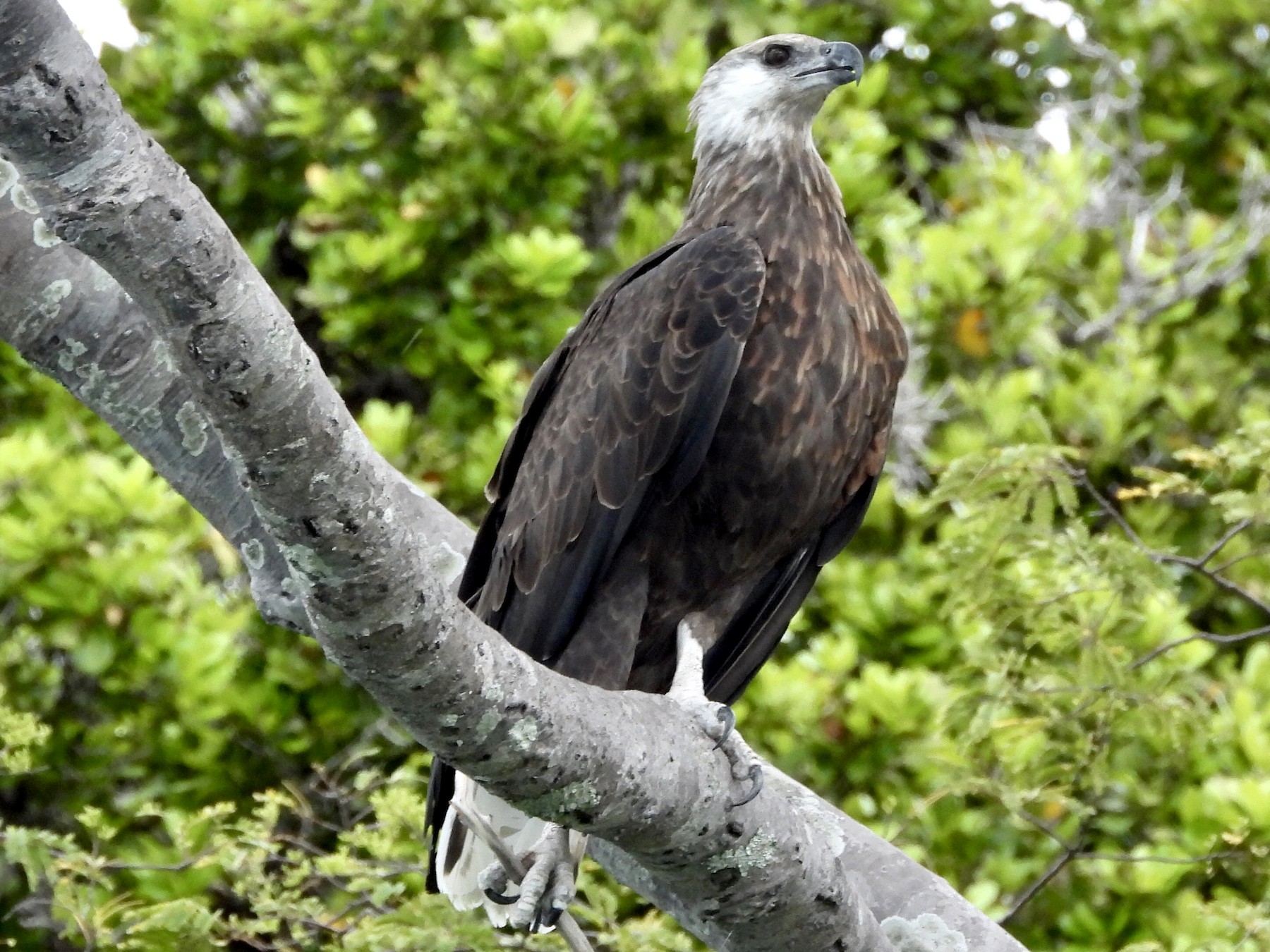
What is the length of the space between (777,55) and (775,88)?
0.15 m

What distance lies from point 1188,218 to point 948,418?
1341 millimetres

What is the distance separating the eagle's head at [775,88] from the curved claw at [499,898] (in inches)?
71.7

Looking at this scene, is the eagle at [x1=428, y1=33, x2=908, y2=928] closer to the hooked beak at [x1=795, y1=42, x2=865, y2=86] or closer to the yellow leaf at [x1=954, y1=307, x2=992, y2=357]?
the hooked beak at [x1=795, y1=42, x2=865, y2=86]

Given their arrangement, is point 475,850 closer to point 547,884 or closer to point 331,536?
point 547,884

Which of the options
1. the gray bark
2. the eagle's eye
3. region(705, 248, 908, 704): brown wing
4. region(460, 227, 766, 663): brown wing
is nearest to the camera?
the gray bark

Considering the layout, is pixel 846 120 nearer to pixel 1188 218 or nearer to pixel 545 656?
pixel 1188 218

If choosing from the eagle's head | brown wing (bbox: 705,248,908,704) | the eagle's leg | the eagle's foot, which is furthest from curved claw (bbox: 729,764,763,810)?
the eagle's head

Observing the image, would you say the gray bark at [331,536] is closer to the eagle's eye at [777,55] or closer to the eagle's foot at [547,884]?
the eagle's foot at [547,884]

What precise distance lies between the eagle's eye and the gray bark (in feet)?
4.65

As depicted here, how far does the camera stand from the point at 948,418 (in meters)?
5.47

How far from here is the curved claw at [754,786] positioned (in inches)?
104

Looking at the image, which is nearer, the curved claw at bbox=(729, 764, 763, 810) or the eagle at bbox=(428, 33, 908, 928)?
the curved claw at bbox=(729, 764, 763, 810)

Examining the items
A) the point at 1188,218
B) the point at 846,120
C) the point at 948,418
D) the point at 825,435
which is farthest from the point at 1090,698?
the point at 1188,218

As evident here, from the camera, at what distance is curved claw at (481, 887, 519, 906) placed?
3.22 m
